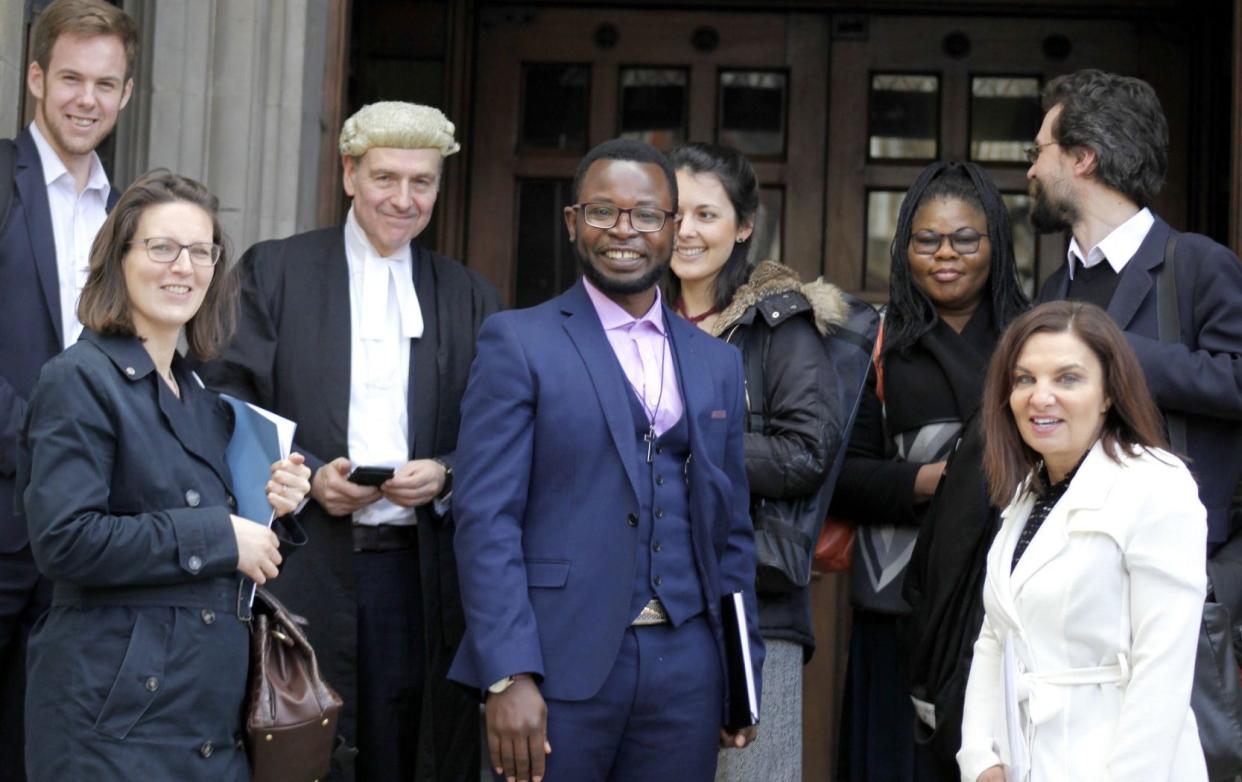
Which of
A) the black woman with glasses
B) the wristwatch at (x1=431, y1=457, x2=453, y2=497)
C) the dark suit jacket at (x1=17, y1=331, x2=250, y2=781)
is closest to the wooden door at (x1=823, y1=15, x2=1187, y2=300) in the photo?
the black woman with glasses

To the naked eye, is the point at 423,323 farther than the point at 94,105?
Yes

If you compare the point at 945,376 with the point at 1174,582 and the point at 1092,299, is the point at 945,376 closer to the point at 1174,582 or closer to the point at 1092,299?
the point at 1092,299

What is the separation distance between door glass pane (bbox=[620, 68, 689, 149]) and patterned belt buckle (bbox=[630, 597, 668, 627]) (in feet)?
11.2

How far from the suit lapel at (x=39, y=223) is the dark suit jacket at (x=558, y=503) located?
1093 millimetres

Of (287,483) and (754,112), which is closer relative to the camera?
(287,483)

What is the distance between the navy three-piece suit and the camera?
3.47 metres

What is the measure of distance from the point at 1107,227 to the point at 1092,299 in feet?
0.64

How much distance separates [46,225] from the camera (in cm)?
413

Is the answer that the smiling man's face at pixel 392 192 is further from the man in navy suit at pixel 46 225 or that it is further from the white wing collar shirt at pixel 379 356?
the man in navy suit at pixel 46 225

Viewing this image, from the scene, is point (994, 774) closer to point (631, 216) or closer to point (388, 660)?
point (631, 216)

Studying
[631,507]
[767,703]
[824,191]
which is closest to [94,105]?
[631,507]

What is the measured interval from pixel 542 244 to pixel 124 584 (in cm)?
367

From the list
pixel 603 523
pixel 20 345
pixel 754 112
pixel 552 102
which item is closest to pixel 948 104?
pixel 754 112

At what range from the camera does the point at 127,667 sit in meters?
3.19
